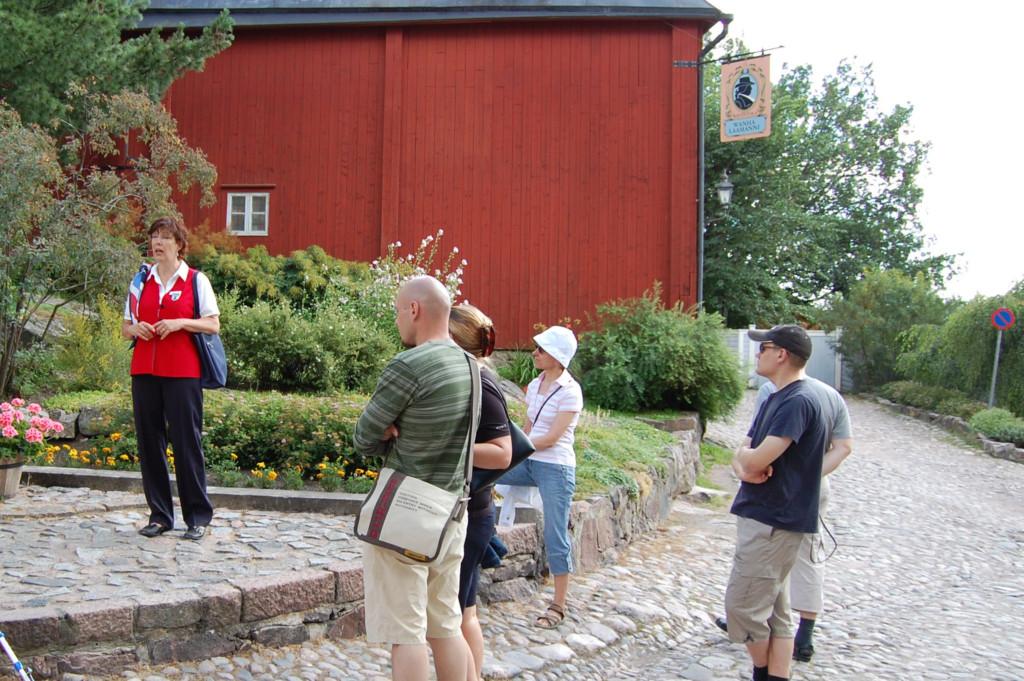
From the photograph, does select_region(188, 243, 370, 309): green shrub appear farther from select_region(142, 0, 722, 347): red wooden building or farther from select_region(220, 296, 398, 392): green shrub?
select_region(220, 296, 398, 392): green shrub

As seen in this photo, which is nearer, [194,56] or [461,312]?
[461,312]

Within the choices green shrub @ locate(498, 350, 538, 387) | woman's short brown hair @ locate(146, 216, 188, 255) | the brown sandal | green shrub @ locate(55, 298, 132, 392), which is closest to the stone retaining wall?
the brown sandal

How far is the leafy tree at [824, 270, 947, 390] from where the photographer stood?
26344mm

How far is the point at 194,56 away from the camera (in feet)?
50.2

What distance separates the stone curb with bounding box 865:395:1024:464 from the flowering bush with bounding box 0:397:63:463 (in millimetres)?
14779

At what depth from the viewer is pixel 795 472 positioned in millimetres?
4047

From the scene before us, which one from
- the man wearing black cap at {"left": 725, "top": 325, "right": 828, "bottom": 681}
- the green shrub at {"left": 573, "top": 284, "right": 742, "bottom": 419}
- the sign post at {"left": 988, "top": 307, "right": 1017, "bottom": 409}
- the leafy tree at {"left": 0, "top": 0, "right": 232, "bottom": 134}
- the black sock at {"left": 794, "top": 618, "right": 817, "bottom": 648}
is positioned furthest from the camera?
the sign post at {"left": 988, "top": 307, "right": 1017, "bottom": 409}

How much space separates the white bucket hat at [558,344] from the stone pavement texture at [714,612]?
1542 millimetres

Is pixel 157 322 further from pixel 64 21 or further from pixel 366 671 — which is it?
pixel 64 21

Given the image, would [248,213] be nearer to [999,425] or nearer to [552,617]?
[552,617]

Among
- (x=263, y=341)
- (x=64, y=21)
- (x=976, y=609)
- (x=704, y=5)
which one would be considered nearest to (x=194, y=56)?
(x=64, y=21)

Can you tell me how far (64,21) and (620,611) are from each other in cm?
1256

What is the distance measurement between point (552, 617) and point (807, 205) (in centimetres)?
3582

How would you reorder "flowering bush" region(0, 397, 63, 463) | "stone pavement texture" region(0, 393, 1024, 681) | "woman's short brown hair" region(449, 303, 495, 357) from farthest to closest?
"flowering bush" region(0, 397, 63, 463) < "stone pavement texture" region(0, 393, 1024, 681) < "woman's short brown hair" region(449, 303, 495, 357)
